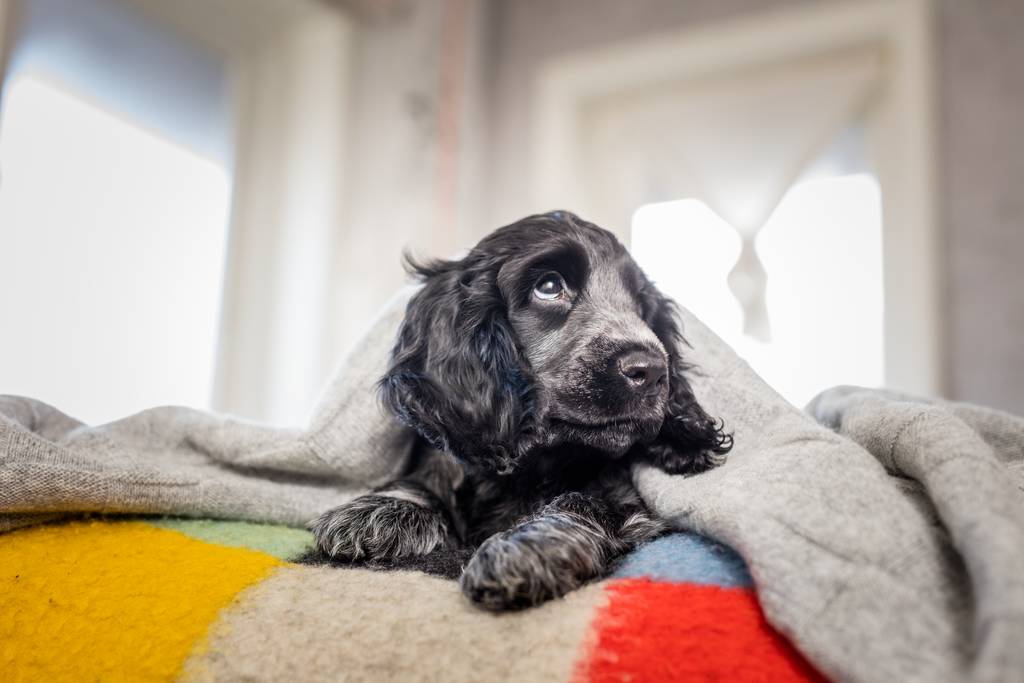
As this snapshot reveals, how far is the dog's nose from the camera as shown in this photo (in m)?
0.86

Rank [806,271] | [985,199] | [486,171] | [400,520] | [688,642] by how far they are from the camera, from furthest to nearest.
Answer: [486,171] < [806,271] < [985,199] < [400,520] < [688,642]

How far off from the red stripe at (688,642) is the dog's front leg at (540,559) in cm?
6

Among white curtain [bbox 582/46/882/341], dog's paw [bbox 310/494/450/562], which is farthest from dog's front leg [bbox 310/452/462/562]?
white curtain [bbox 582/46/882/341]

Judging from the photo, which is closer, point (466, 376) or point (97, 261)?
point (466, 376)

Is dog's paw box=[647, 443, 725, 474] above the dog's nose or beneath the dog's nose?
beneath

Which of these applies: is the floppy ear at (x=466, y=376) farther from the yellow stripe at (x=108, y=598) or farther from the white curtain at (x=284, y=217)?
the white curtain at (x=284, y=217)

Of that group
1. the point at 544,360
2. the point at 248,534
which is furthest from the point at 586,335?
the point at 248,534

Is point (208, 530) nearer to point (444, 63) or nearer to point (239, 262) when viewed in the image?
point (239, 262)

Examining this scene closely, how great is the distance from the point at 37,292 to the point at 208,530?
58.3 inches

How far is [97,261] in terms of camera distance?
2.26 metres

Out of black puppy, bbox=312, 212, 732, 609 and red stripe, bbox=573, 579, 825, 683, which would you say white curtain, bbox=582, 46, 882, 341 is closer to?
black puppy, bbox=312, 212, 732, 609

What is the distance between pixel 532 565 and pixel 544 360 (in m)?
0.28

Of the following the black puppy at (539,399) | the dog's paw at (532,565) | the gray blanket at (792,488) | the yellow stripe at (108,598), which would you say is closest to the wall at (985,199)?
the gray blanket at (792,488)

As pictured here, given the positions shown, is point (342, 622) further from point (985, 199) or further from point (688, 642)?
point (985, 199)
